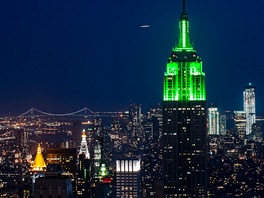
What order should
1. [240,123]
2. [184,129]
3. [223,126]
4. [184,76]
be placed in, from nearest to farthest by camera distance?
[184,129]
[184,76]
[223,126]
[240,123]

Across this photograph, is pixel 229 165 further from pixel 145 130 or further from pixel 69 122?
pixel 69 122

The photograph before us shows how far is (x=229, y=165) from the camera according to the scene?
25609 millimetres

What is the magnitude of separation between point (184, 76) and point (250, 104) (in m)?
5.69

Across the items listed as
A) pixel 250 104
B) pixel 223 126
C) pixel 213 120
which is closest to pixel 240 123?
pixel 223 126

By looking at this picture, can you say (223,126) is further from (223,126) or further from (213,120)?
(213,120)

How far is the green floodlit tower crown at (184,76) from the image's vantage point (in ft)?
58.5

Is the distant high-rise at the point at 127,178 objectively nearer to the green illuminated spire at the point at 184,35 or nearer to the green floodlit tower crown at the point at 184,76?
the green floodlit tower crown at the point at 184,76

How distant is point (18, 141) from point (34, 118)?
128 centimetres

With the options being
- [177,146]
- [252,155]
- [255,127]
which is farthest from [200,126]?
[252,155]

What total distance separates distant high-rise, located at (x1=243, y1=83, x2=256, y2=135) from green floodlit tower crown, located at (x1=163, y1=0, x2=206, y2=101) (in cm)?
426

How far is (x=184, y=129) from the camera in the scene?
17719 mm

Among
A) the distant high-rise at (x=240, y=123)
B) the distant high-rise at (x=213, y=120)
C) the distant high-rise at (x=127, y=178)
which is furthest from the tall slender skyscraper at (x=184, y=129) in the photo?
the distant high-rise at (x=240, y=123)

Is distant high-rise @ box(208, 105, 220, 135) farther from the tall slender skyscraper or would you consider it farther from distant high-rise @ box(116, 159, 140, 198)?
distant high-rise @ box(116, 159, 140, 198)

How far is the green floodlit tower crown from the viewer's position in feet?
58.5
